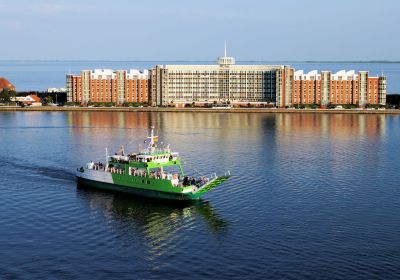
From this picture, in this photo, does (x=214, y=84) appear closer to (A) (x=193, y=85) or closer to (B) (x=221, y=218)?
(A) (x=193, y=85)

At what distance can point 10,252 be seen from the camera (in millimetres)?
35469

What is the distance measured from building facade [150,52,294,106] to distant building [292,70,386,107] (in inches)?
213

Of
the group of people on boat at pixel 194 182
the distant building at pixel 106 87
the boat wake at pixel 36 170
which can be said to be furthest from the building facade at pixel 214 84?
the group of people on boat at pixel 194 182

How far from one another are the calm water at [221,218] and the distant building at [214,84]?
2727 inches

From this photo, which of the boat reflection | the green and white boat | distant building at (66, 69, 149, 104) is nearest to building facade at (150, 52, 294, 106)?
distant building at (66, 69, 149, 104)

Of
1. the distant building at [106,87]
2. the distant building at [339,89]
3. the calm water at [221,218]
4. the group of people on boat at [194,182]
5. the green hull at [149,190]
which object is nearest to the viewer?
the calm water at [221,218]

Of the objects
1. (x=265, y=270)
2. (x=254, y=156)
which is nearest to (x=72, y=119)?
(x=254, y=156)

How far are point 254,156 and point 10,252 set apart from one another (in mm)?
38869

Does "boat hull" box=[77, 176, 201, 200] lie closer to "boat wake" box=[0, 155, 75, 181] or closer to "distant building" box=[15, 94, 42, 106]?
"boat wake" box=[0, 155, 75, 181]

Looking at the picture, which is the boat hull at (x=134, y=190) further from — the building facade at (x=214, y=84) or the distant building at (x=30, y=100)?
the distant building at (x=30, y=100)

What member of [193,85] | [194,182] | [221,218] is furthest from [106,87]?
[221,218]

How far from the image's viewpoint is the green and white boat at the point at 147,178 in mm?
47312

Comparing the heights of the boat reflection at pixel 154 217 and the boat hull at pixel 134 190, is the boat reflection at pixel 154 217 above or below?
below

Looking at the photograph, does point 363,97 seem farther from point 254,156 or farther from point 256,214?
point 256,214
